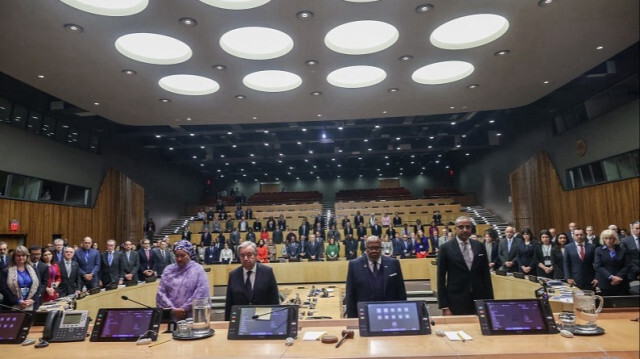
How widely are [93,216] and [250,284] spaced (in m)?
11.4

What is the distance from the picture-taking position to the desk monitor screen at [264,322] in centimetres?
225

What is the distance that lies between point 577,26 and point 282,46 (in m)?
4.70

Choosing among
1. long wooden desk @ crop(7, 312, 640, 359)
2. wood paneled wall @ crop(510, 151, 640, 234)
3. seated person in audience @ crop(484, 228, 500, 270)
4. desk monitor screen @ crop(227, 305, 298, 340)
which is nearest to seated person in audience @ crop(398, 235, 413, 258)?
seated person in audience @ crop(484, 228, 500, 270)

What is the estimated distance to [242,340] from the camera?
2.22 meters

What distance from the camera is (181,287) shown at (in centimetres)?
349

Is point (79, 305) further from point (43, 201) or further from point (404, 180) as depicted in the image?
point (404, 180)

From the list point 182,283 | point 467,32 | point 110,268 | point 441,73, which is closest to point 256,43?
point 467,32

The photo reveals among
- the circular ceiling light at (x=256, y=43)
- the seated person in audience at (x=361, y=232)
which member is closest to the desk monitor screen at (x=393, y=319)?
the circular ceiling light at (x=256, y=43)

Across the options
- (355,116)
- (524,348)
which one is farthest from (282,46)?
(524,348)

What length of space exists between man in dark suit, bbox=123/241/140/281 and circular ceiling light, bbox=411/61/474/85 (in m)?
6.74

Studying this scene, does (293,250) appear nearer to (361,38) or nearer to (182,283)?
(361,38)

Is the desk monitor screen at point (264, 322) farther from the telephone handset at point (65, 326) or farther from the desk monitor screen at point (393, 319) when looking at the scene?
the telephone handset at point (65, 326)

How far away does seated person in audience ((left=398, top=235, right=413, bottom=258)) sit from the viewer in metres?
12.0

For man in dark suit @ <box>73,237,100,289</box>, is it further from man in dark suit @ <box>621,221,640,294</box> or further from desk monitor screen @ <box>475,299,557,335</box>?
man in dark suit @ <box>621,221,640,294</box>
